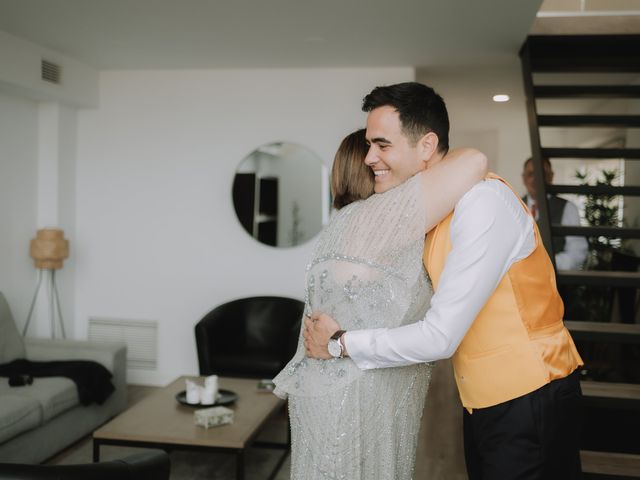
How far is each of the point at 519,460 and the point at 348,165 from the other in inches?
34.6

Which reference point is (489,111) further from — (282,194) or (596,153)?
(596,153)

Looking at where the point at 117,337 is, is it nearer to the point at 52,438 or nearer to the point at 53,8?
the point at 52,438

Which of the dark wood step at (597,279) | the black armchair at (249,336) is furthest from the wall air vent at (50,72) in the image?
the dark wood step at (597,279)

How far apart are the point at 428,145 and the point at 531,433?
0.77 metres

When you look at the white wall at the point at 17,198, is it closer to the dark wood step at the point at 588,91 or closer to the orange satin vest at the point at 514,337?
the dark wood step at the point at 588,91

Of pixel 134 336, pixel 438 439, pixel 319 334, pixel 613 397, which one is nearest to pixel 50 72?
pixel 134 336

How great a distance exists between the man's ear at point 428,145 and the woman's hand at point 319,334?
50cm

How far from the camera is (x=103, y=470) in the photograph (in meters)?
1.79

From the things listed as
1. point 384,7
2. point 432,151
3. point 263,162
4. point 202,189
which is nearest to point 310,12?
point 384,7

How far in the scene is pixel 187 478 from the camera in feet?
11.9

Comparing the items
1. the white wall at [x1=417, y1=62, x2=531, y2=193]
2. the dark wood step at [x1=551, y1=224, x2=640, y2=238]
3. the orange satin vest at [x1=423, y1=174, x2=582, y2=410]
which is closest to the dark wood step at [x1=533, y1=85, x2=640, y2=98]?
the white wall at [x1=417, y1=62, x2=531, y2=193]

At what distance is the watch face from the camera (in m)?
1.55

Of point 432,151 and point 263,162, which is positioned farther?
point 263,162

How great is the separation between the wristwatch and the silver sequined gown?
0.04 metres
